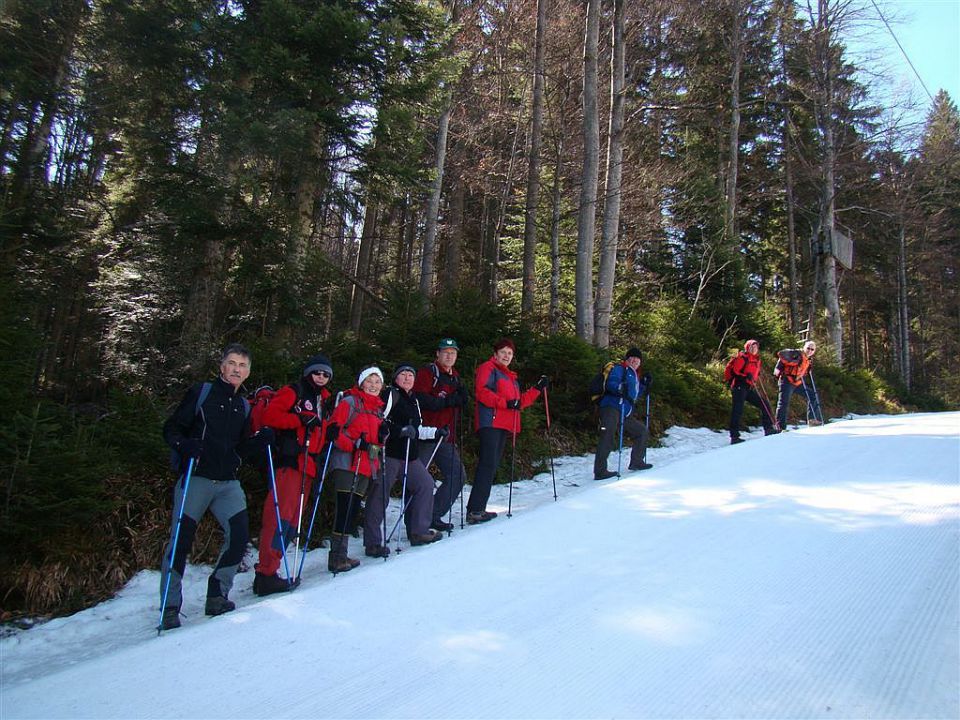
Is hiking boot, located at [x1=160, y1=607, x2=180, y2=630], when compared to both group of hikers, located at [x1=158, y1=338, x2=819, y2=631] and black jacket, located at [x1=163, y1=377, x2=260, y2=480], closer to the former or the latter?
group of hikers, located at [x1=158, y1=338, x2=819, y2=631]

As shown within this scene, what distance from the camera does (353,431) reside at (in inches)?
208

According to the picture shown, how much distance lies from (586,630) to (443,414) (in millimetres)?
3290

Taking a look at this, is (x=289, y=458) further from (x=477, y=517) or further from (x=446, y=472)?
(x=477, y=517)

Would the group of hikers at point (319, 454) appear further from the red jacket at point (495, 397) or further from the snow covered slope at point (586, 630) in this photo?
the snow covered slope at point (586, 630)

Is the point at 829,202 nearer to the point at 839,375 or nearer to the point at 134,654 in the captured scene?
the point at 839,375

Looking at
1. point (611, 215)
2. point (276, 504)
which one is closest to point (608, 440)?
point (276, 504)

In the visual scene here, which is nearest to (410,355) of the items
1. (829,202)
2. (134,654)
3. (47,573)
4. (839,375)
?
(47,573)

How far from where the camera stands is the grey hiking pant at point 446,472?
612 centimetres

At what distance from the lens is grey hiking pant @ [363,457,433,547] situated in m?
5.54

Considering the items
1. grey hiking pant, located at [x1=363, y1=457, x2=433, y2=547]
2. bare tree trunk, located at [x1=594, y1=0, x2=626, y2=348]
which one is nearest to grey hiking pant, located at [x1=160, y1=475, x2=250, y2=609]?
grey hiking pant, located at [x1=363, y1=457, x2=433, y2=547]

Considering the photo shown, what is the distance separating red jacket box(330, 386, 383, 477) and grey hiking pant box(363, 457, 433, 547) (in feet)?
1.01

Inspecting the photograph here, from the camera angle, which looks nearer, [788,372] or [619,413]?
[619,413]

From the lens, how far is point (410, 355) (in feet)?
28.6

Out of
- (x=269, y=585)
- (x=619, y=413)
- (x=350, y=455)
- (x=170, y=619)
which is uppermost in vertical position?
(x=619, y=413)
